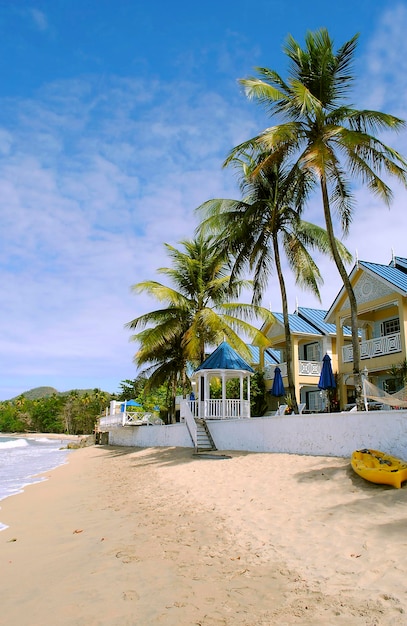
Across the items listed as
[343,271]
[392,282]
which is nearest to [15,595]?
[343,271]

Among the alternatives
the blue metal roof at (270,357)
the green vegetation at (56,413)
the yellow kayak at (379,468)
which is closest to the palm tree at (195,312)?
the blue metal roof at (270,357)

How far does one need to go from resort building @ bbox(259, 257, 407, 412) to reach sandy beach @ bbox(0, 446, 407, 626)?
8763mm

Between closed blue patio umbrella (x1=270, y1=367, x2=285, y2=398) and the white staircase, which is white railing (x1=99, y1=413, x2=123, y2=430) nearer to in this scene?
closed blue patio umbrella (x1=270, y1=367, x2=285, y2=398)

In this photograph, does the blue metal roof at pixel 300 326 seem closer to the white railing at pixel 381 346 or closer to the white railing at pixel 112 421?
the white railing at pixel 381 346

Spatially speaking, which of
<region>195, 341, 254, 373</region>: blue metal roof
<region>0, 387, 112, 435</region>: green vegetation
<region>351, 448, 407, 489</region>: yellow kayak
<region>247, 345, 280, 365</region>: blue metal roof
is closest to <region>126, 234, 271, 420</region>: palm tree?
<region>195, 341, 254, 373</region>: blue metal roof

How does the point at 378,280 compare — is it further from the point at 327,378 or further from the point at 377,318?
the point at 327,378

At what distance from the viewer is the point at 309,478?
1042 cm

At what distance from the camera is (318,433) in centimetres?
1280

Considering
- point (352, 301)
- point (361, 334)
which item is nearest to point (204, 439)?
point (352, 301)

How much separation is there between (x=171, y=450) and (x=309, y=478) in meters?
10.7

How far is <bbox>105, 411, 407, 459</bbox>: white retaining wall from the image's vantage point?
35.2 feet

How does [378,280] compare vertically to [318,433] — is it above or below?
above

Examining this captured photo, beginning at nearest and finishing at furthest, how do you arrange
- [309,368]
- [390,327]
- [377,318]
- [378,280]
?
1. [378,280]
2. [390,327]
3. [377,318]
4. [309,368]

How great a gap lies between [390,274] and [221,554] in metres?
17.3
